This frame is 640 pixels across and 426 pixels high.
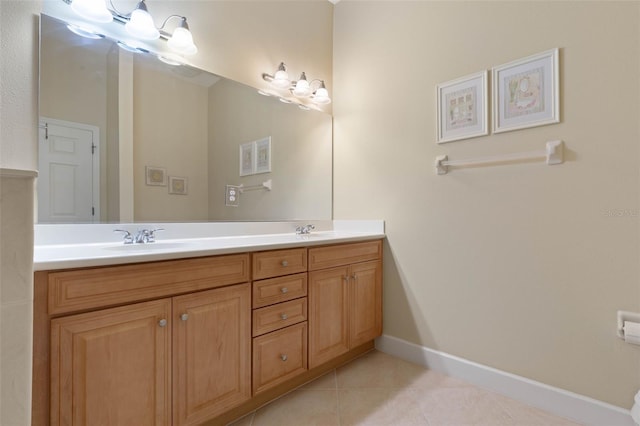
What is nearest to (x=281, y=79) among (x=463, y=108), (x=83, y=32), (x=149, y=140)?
(x=149, y=140)

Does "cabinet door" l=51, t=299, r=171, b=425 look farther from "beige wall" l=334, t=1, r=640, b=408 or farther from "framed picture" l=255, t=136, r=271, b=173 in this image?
"beige wall" l=334, t=1, r=640, b=408

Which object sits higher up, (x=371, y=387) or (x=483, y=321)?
(x=483, y=321)

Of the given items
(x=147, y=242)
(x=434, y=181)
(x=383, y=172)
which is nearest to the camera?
(x=147, y=242)

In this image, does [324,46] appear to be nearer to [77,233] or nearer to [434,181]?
[434,181]

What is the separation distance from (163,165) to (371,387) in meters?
1.66

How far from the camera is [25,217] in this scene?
76 cm

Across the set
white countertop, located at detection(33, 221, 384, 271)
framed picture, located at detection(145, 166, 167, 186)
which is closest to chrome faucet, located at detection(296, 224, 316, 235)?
white countertop, located at detection(33, 221, 384, 271)

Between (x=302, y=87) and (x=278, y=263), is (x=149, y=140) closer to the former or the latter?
(x=278, y=263)

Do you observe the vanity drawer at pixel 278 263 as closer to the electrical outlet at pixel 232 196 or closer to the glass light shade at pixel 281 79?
the electrical outlet at pixel 232 196

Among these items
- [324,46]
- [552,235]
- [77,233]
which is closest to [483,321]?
[552,235]

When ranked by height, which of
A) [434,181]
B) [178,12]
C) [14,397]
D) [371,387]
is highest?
[178,12]

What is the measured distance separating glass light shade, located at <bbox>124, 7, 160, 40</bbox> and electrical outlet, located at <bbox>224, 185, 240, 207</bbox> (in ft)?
2.78

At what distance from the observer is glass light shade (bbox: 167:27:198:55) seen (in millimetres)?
1534

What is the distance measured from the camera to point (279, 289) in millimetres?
1479
